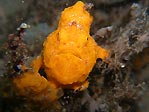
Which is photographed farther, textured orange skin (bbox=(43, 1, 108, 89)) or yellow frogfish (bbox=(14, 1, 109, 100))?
textured orange skin (bbox=(43, 1, 108, 89))

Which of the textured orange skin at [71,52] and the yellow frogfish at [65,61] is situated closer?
the yellow frogfish at [65,61]

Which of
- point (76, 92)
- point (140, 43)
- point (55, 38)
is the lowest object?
point (76, 92)

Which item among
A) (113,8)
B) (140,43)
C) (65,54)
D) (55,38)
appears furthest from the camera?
(113,8)

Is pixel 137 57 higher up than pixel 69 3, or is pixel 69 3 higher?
pixel 69 3

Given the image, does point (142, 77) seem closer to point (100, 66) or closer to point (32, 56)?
point (100, 66)

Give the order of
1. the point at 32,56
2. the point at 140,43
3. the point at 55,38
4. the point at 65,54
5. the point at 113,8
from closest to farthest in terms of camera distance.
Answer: the point at 65,54 → the point at 55,38 → the point at 140,43 → the point at 32,56 → the point at 113,8

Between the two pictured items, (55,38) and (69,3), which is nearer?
(55,38)

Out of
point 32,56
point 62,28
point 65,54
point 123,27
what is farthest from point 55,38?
point 123,27
